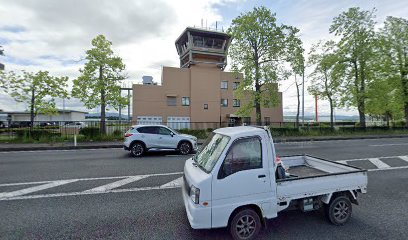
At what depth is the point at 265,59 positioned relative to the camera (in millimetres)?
19781

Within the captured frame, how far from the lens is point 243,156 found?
10.6 ft

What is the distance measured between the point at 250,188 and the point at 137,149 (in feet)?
28.3

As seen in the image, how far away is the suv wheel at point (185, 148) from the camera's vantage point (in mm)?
11086

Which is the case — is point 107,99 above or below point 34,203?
above

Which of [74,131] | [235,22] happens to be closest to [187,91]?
[235,22]

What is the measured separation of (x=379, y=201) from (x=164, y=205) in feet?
16.8

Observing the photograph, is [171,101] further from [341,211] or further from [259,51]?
[341,211]

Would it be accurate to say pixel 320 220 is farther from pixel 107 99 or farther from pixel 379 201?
pixel 107 99

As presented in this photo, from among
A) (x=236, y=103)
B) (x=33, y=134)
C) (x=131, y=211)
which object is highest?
(x=236, y=103)

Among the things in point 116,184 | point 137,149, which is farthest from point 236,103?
point 116,184

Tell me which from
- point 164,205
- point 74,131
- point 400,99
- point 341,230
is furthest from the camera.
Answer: point 400,99

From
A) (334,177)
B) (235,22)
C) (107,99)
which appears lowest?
(334,177)

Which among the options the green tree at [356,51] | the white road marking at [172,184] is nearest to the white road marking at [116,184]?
the white road marking at [172,184]

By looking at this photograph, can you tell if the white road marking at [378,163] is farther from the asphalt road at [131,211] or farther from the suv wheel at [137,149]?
the suv wheel at [137,149]
